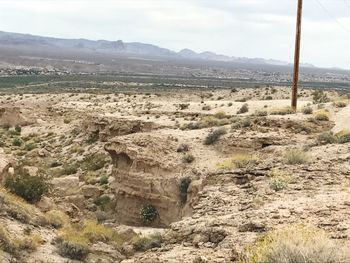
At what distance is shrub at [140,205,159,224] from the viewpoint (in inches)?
Result: 827

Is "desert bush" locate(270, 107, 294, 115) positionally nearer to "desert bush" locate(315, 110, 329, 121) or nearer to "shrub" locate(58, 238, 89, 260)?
"desert bush" locate(315, 110, 329, 121)

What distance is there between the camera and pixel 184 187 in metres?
20.5

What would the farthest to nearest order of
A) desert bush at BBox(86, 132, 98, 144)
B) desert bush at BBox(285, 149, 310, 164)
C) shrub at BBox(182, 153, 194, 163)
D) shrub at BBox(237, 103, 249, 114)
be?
shrub at BBox(237, 103, 249, 114) → desert bush at BBox(86, 132, 98, 144) → shrub at BBox(182, 153, 194, 163) → desert bush at BBox(285, 149, 310, 164)

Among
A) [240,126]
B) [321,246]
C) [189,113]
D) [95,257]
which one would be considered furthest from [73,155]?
[321,246]

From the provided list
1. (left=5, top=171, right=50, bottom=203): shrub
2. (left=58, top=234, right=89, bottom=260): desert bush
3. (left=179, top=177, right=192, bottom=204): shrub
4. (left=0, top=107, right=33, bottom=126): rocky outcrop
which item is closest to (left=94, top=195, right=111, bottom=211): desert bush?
(left=179, top=177, right=192, bottom=204): shrub

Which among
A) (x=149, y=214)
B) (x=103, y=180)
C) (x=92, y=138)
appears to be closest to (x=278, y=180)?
(x=149, y=214)

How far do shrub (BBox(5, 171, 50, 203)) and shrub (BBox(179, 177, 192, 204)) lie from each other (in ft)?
17.6

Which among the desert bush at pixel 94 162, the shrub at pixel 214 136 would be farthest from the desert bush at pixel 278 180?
the desert bush at pixel 94 162

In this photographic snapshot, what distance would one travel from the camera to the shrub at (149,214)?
21.0 metres

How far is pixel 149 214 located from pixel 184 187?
1.75 metres

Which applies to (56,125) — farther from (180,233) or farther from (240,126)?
(180,233)

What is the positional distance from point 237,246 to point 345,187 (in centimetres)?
415

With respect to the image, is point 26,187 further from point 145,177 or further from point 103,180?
point 103,180

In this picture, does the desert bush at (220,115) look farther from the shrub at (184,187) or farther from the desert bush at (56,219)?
the desert bush at (56,219)
